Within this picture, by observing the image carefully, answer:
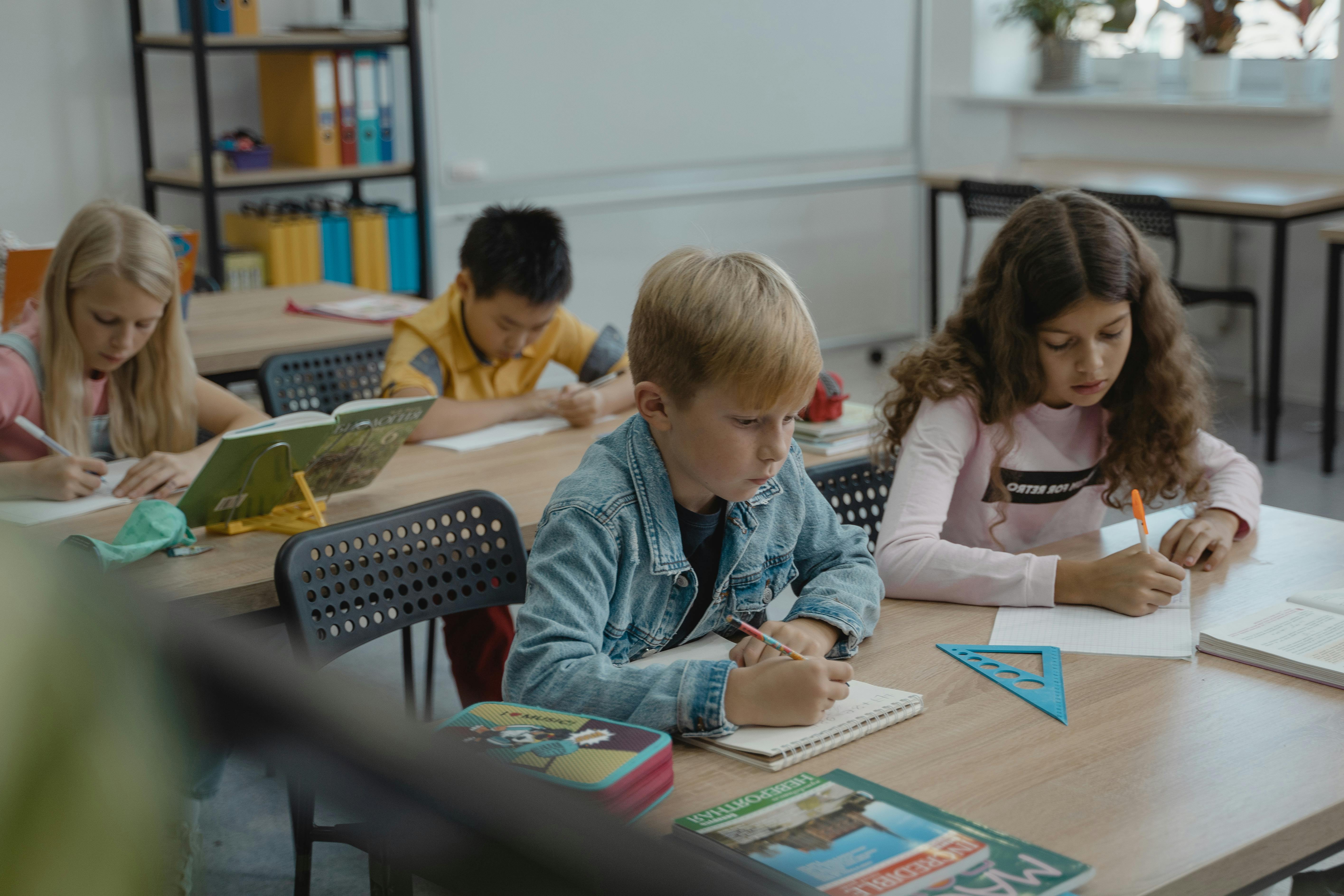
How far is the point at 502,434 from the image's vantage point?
2.24 metres

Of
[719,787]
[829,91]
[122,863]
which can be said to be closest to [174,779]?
[122,863]

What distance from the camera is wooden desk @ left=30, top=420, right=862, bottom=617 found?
4.98ft

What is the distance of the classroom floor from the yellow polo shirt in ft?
1.72

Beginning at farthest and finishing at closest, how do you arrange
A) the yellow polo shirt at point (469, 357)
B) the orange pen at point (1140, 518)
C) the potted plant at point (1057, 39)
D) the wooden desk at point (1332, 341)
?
the potted plant at point (1057, 39), the wooden desk at point (1332, 341), the yellow polo shirt at point (469, 357), the orange pen at point (1140, 518)

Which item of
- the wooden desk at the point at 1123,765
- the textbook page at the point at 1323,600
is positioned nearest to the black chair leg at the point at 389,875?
the wooden desk at the point at 1123,765

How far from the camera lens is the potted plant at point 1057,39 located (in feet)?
17.5

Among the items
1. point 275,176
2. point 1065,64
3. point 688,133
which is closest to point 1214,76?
point 1065,64

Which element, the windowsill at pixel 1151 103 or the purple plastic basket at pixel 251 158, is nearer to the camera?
the purple plastic basket at pixel 251 158

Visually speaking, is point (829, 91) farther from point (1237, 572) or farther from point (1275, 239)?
point (1237, 572)

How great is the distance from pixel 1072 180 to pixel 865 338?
61.1 inches

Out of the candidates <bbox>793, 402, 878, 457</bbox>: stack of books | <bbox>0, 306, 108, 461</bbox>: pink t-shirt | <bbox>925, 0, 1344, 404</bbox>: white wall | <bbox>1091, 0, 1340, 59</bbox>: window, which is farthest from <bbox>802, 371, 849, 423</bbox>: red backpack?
<bbox>1091, 0, 1340, 59</bbox>: window

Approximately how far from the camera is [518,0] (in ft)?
15.3

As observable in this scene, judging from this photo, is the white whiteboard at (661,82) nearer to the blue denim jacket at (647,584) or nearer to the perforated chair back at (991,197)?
the perforated chair back at (991,197)

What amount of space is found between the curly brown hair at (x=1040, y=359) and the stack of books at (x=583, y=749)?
0.82m
